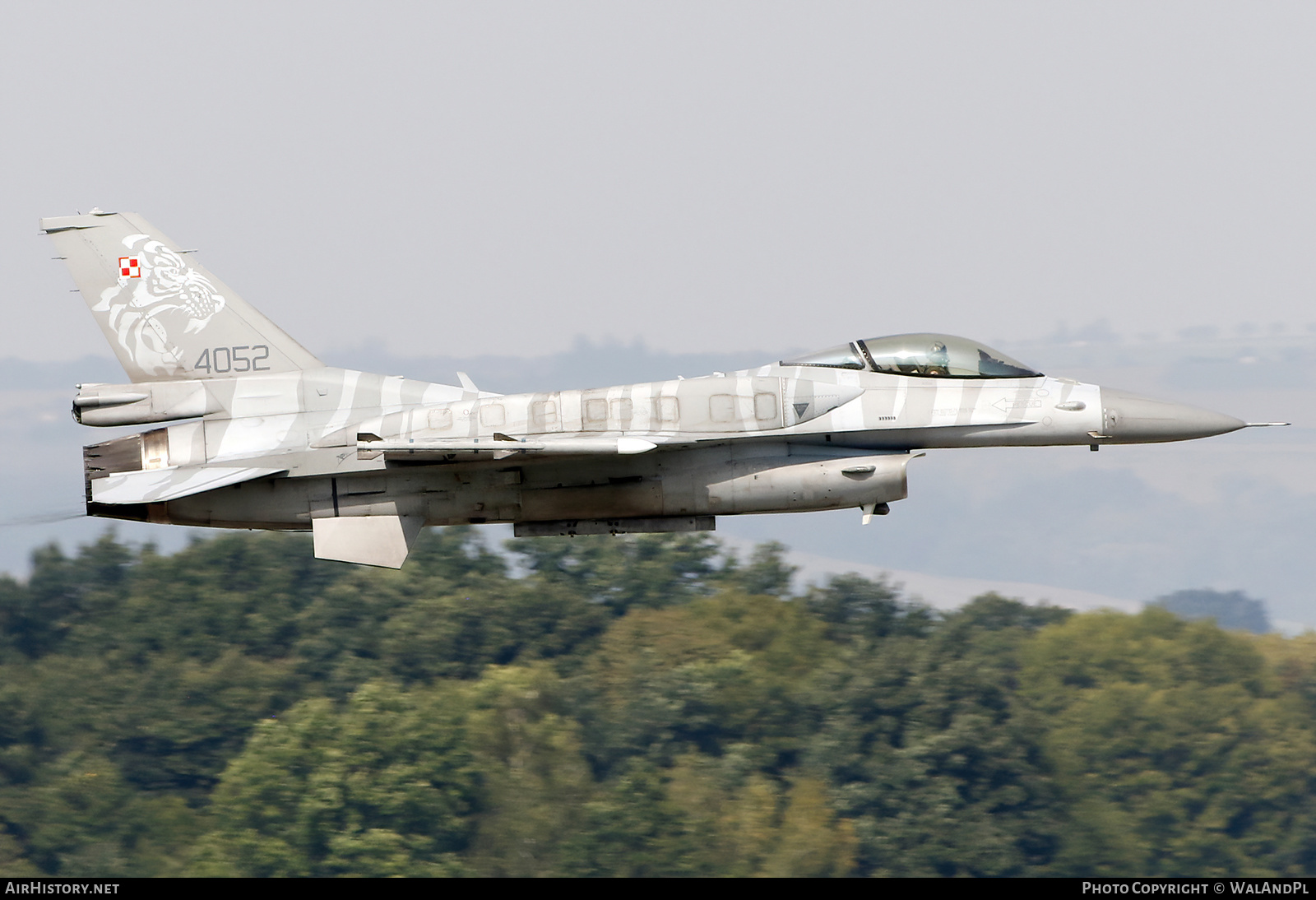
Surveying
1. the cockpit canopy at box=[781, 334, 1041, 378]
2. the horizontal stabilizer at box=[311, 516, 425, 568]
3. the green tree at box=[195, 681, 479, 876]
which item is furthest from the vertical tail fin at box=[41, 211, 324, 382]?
the green tree at box=[195, 681, 479, 876]

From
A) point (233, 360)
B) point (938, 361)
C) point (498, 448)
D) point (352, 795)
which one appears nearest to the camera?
point (498, 448)

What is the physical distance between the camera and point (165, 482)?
16984mm

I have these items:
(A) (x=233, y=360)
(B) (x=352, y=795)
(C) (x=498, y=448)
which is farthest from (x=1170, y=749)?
(C) (x=498, y=448)

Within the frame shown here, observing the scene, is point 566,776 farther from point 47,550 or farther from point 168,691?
point 47,550

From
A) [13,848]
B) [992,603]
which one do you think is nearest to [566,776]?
[13,848]

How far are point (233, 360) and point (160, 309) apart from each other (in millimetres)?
1155

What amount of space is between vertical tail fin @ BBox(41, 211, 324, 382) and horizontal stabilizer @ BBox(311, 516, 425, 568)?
2349mm

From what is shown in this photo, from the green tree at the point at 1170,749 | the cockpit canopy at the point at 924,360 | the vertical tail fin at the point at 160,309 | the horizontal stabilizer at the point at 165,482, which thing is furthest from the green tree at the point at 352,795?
the cockpit canopy at the point at 924,360

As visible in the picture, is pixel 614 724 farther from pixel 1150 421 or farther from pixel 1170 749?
pixel 1150 421

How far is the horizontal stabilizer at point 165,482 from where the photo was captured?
1666cm

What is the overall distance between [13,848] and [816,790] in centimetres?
3657

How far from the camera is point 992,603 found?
279 feet

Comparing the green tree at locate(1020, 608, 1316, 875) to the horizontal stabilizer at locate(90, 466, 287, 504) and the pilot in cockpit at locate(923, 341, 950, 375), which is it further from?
the horizontal stabilizer at locate(90, 466, 287, 504)
